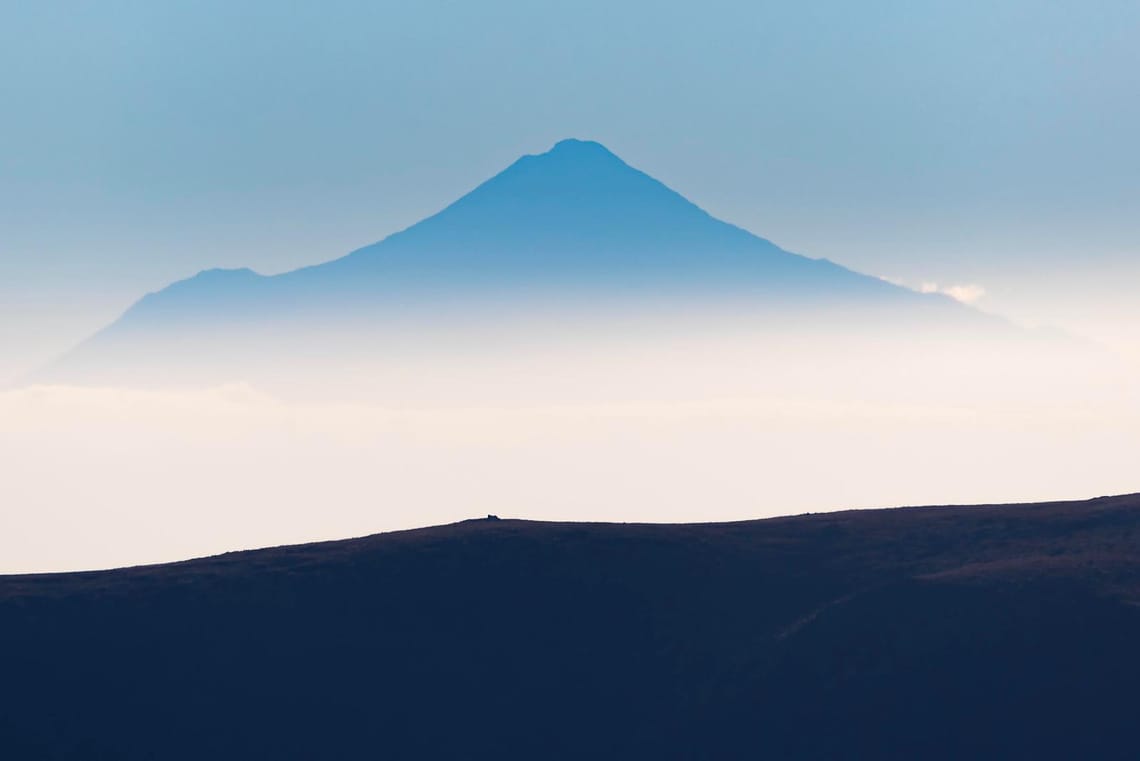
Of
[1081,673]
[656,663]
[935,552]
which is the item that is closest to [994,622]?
[1081,673]

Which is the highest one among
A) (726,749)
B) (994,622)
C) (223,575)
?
(223,575)

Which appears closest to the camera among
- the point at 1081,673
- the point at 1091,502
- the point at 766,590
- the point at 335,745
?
the point at 1081,673

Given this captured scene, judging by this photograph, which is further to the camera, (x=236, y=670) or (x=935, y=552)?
(x=935, y=552)

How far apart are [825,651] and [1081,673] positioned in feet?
36.9

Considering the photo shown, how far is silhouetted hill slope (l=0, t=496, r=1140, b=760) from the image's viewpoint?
2781 inches

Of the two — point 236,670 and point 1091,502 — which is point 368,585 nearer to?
point 236,670

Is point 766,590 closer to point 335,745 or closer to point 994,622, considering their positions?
point 994,622

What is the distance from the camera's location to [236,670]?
77.8 m

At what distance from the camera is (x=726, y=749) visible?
71625mm

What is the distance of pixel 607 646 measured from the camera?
3155 inches

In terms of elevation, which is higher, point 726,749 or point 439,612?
point 439,612

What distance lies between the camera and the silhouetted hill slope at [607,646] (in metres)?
70.6

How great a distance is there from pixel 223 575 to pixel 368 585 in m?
7.64

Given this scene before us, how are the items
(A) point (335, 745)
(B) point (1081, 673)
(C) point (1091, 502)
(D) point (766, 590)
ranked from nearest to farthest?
(B) point (1081, 673), (A) point (335, 745), (D) point (766, 590), (C) point (1091, 502)
